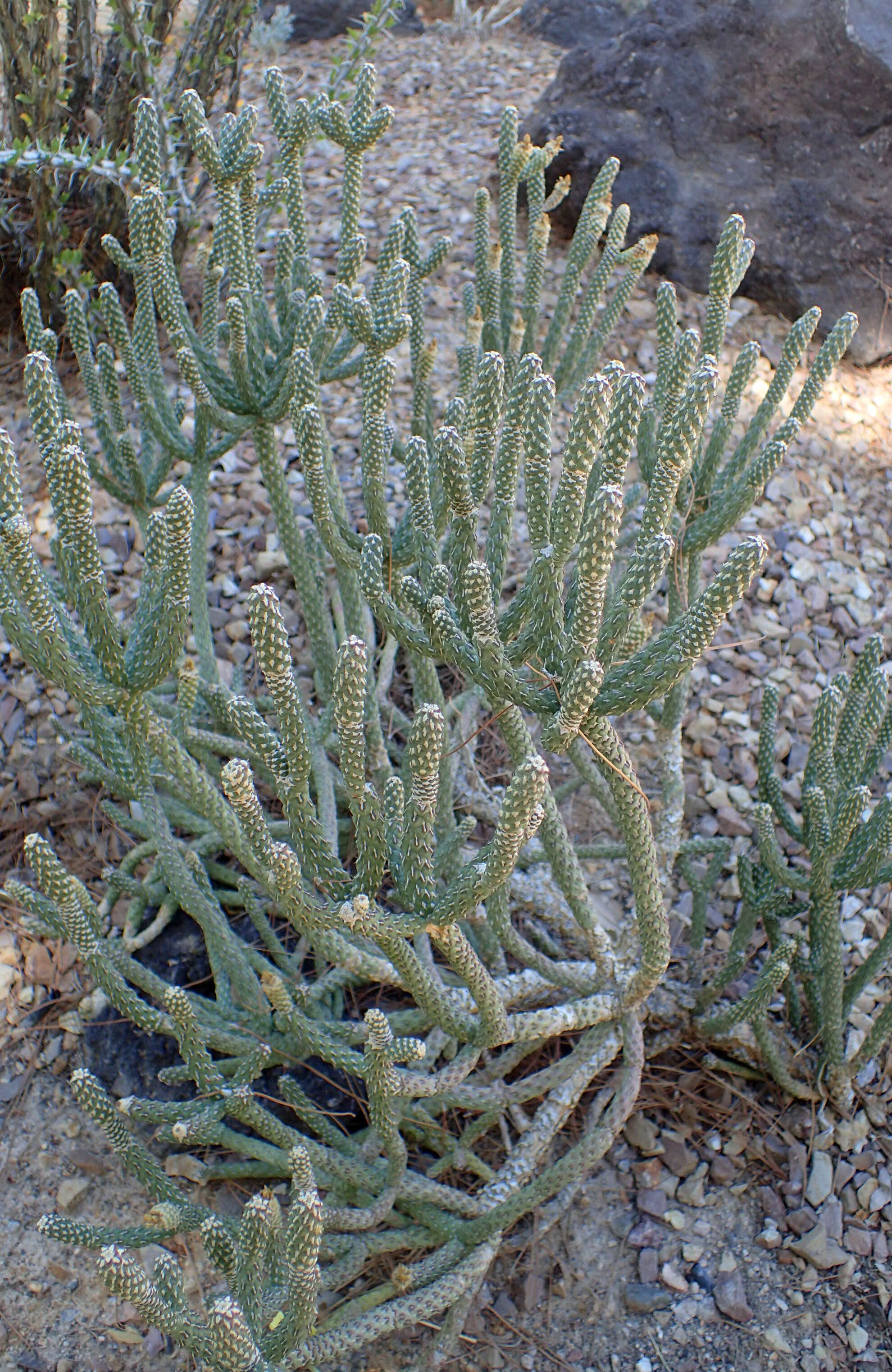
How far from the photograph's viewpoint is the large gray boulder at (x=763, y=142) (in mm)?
4164

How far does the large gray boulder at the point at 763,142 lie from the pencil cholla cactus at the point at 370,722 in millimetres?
1597

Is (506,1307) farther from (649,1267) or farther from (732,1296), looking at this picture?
(732,1296)

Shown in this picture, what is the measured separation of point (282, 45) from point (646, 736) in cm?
483

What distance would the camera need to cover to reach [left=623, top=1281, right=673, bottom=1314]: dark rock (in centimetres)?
208

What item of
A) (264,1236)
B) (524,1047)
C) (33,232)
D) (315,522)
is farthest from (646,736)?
(33,232)

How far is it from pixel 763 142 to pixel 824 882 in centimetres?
348

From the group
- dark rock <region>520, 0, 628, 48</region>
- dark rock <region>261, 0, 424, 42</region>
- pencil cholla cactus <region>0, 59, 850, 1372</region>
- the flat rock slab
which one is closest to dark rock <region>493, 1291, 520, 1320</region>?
pencil cholla cactus <region>0, 59, 850, 1372</region>

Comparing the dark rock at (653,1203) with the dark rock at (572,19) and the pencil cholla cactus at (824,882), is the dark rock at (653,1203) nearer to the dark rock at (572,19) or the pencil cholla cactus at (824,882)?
the pencil cholla cactus at (824,882)

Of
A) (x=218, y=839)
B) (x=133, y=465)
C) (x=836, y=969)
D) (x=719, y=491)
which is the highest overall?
(x=719, y=491)

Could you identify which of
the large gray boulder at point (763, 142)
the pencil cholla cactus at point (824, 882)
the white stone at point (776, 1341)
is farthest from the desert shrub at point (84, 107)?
the white stone at point (776, 1341)

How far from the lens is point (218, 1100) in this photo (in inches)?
72.9

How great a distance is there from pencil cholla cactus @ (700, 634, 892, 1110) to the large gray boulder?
2444 millimetres

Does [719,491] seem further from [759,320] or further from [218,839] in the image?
[759,320]

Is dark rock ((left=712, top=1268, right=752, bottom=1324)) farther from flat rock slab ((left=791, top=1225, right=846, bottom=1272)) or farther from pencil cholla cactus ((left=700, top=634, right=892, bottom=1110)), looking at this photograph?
pencil cholla cactus ((left=700, top=634, right=892, bottom=1110))
